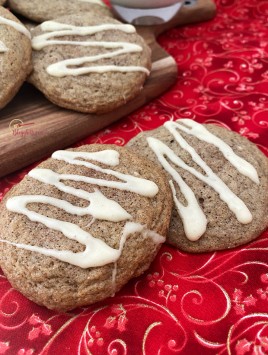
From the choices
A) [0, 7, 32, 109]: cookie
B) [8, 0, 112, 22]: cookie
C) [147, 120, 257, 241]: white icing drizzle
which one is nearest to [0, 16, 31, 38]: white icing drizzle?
[0, 7, 32, 109]: cookie

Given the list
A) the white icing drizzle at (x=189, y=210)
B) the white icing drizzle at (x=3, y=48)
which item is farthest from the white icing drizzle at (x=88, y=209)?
the white icing drizzle at (x=3, y=48)

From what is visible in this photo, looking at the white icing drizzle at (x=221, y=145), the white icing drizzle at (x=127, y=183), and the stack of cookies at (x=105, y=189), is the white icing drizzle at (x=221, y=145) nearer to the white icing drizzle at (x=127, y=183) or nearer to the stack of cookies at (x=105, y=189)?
the stack of cookies at (x=105, y=189)

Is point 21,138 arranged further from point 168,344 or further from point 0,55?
point 168,344

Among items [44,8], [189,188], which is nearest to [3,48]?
[44,8]

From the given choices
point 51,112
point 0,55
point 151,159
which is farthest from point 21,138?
point 151,159

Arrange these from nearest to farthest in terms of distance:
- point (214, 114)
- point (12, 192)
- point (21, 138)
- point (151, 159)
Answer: point (12, 192) → point (151, 159) → point (21, 138) → point (214, 114)

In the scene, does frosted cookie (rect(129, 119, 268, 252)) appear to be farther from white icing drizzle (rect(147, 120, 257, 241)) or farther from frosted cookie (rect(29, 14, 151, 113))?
frosted cookie (rect(29, 14, 151, 113))
